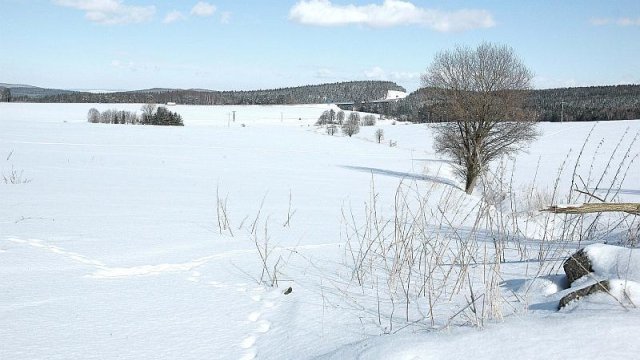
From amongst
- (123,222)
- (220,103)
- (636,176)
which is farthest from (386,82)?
(123,222)

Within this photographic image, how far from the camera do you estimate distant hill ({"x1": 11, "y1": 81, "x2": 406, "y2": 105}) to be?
107000 mm

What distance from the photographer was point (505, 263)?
3.02m

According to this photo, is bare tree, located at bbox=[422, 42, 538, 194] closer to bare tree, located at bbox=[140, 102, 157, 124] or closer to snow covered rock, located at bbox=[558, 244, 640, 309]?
snow covered rock, located at bbox=[558, 244, 640, 309]

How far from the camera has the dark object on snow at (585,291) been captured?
5.81 ft

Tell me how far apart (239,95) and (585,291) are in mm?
134569

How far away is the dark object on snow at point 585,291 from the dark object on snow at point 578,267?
36 cm

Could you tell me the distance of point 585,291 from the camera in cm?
180

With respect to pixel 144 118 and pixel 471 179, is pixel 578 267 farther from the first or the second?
pixel 144 118

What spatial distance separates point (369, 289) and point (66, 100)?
381 ft

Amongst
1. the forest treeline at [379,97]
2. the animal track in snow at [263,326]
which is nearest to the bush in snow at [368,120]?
the forest treeline at [379,97]

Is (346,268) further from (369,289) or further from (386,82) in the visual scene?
(386,82)

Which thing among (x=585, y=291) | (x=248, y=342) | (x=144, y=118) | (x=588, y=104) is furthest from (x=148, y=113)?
(x=585, y=291)

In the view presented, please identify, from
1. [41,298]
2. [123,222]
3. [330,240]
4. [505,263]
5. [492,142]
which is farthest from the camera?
[492,142]

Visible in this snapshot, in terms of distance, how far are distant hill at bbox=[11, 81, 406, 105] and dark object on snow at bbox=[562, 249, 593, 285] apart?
10917cm
